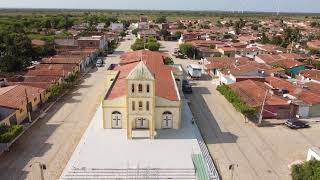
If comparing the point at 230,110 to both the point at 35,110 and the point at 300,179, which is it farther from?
the point at 35,110

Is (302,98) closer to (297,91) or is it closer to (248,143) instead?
(297,91)

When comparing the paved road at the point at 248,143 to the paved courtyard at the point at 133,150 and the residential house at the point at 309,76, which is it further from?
the residential house at the point at 309,76

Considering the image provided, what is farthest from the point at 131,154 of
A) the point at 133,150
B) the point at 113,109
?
the point at 113,109

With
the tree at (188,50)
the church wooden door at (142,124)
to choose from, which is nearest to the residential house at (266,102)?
the church wooden door at (142,124)

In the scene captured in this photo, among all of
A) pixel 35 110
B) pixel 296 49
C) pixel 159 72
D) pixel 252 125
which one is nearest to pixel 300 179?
pixel 252 125

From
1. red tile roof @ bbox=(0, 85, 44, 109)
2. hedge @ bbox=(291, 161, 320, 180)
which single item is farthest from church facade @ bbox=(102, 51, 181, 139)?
hedge @ bbox=(291, 161, 320, 180)
